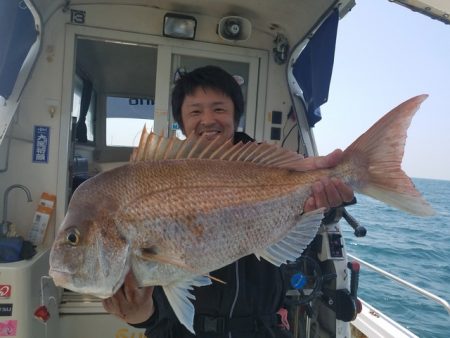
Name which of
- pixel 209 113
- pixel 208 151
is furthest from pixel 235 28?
pixel 208 151

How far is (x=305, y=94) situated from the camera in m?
4.05

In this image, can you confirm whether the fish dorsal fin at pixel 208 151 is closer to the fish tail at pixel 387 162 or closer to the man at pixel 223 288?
the man at pixel 223 288

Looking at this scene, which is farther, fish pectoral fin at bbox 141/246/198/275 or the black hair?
the black hair

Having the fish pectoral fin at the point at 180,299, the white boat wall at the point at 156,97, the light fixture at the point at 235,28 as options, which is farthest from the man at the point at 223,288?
the light fixture at the point at 235,28

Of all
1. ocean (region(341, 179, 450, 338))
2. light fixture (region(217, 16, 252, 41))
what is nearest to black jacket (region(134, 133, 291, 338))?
ocean (region(341, 179, 450, 338))

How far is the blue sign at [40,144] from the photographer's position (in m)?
3.86

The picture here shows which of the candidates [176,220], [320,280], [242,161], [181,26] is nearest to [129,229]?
[176,220]

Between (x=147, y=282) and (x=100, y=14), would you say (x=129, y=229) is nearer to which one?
(x=147, y=282)

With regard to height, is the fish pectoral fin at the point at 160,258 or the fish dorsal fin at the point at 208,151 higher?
the fish dorsal fin at the point at 208,151

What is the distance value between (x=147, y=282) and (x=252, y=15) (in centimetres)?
354

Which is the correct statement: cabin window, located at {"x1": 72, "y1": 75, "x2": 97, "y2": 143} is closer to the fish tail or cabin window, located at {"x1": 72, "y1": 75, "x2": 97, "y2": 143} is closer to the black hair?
the black hair

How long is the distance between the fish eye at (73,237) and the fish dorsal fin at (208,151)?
36 centimetres

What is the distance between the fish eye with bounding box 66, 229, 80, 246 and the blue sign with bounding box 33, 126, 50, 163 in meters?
2.94

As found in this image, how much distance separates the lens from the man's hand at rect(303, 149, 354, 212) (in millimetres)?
1613
